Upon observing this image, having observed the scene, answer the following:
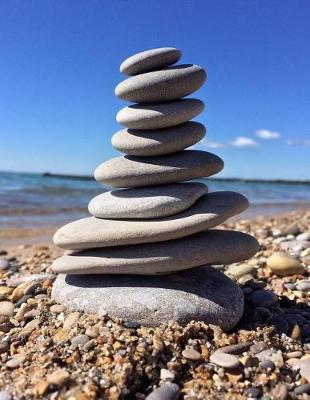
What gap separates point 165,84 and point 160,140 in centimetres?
51

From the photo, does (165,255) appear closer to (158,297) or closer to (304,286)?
(158,297)

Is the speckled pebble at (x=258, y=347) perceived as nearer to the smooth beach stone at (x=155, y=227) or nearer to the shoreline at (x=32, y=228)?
the smooth beach stone at (x=155, y=227)

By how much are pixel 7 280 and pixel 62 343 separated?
7.87ft

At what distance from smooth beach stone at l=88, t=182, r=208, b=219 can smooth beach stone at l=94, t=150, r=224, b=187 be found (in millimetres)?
86

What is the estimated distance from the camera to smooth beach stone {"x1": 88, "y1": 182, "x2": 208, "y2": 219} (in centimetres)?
409

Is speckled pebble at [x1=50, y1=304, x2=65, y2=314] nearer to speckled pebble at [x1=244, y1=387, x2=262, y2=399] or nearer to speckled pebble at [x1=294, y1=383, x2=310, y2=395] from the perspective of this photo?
speckled pebble at [x1=244, y1=387, x2=262, y2=399]

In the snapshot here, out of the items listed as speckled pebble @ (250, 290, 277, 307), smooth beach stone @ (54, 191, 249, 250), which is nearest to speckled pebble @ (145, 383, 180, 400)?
smooth beach stone @ (54, 191, 249, 250)

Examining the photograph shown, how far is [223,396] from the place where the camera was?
2.96 m

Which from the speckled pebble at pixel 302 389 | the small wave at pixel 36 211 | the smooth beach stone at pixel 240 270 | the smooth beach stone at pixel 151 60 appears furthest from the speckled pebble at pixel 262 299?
the small wave at pixel 36 211

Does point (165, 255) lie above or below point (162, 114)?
below

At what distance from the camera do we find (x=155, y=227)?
13.1 feet

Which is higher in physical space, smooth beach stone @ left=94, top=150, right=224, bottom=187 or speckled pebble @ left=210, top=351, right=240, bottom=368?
smooth beach stone @ left=94, top=150, right=224, bottom=187

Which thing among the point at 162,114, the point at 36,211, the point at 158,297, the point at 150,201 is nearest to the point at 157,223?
the point at 150,201

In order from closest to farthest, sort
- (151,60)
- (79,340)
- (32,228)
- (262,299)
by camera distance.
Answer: (79,340)
(151,60)
(262,299)
(32,228)
